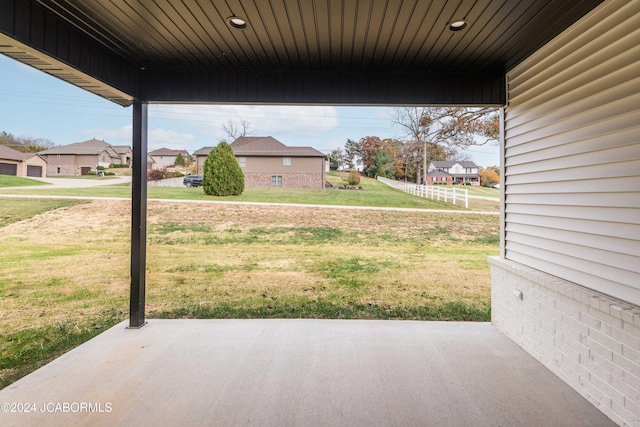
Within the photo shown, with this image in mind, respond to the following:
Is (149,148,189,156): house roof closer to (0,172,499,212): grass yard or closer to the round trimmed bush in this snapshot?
the round trimmed bush

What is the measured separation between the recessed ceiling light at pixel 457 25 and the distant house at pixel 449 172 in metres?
3.38

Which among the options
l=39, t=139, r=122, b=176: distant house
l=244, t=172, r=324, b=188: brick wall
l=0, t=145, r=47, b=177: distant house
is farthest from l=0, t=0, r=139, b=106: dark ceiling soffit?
l=244, t=172, r=324, b=188: brick wall

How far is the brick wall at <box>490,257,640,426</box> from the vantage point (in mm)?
1862

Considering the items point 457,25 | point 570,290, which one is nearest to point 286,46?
point 457,25

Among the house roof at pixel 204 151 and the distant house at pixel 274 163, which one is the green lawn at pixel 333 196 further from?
the house roof at pixel 204 151

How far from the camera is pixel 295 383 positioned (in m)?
2.35

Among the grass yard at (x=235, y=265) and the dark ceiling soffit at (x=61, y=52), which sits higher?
the dark ceiling soffit at (x=61, y=52)

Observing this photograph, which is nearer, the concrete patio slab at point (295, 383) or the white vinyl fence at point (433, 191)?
the concrete patio slab at point (295, 383)

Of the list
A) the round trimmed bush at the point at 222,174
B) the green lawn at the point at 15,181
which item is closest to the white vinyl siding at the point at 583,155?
the round trimmed bush at the point at 222,174

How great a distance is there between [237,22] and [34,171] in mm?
3538

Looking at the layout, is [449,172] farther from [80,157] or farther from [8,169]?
[8,169]

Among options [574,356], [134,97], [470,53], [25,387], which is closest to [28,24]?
[134,97]

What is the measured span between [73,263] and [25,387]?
9.49 ft

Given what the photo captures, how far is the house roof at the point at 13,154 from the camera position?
3.52 m
